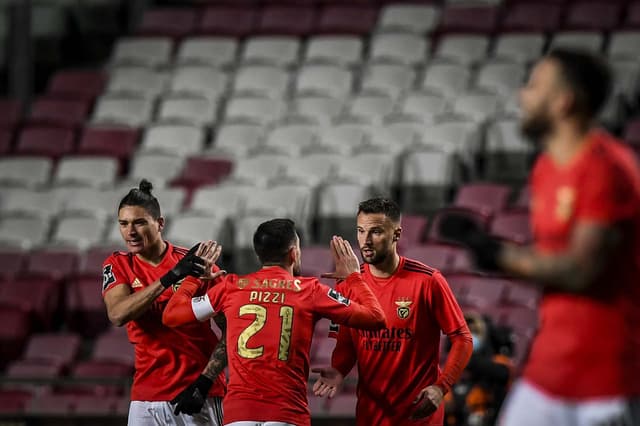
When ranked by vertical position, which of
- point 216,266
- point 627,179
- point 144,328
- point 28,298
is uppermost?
point 627,179

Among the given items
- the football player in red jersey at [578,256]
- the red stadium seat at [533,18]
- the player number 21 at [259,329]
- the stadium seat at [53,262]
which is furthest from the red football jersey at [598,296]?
the red stadium seat at [533,18]

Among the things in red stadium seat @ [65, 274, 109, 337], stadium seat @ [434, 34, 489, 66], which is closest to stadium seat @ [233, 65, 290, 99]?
stadium seat @ [434, 34, 489, 66]

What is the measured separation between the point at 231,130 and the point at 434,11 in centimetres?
371

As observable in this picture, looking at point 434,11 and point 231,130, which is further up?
point 434,11

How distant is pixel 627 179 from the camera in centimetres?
344

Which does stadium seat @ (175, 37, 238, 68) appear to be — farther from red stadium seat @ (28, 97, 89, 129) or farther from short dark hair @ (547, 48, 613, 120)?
short dark hair @ (547, 48, 613, 120)

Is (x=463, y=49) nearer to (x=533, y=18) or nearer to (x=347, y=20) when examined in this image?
(x=533, y=18)

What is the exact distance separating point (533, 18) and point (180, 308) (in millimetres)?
10781

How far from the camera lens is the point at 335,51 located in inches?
618

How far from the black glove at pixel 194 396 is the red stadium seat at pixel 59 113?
33.0 ft

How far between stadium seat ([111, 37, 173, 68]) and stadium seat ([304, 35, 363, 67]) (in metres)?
2.16

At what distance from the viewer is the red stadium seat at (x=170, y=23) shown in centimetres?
1706

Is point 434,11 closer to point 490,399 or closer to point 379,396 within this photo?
point 490,399

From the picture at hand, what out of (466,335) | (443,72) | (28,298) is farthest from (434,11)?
(466,335)
